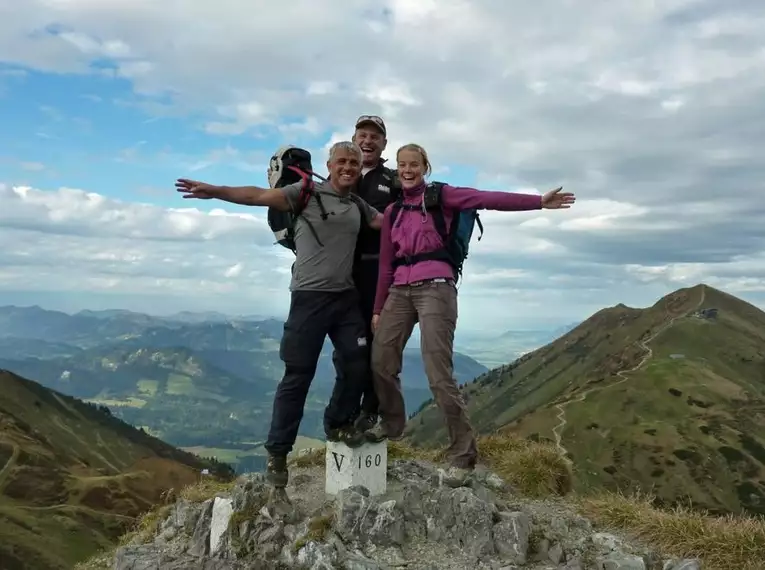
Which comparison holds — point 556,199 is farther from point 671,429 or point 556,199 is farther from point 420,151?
point 671,429

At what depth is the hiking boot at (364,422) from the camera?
1027cm

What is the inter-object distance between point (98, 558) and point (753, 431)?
15013 cm

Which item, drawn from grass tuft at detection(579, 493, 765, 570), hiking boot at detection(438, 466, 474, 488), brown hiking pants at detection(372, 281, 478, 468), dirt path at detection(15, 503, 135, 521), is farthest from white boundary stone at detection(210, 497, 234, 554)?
dirt path at detection(15, 503, 135, 521)

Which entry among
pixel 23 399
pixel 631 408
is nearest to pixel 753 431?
pixel 631 408

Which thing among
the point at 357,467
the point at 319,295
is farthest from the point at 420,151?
the point at 357,467

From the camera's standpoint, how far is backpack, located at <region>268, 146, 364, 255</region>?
934 centimetres

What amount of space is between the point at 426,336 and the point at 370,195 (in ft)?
8.95

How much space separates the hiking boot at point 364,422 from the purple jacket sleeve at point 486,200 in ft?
12.9

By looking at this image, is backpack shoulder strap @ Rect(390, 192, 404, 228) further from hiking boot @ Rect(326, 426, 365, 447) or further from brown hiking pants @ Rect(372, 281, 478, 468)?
hiking boot @ Rect(326, 426, 365, 447)

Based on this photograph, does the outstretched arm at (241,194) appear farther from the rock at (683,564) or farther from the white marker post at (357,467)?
the rock at (683,564)

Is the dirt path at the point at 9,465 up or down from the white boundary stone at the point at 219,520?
down

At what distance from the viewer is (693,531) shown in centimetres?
977

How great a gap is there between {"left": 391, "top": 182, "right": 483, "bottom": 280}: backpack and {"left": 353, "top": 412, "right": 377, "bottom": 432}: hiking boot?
2.75 meters

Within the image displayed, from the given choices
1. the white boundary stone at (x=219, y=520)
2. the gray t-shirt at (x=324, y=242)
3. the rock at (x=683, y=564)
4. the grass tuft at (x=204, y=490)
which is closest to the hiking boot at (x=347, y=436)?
the white boundary stone at (x=219, y=520)
